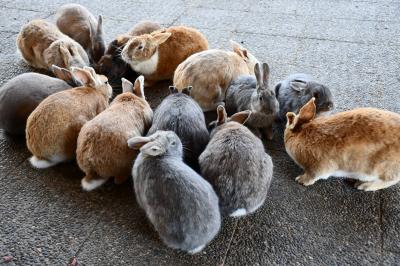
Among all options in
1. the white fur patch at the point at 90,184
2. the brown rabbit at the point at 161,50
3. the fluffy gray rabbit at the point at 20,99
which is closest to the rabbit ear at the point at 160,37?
the brown rabbit at the point at 161,50

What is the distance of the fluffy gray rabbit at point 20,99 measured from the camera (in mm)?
2453

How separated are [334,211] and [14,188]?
5.78 feet

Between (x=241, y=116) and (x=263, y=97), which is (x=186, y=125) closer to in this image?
(x=241, y=116)

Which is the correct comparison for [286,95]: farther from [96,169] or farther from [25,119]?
[25,119]

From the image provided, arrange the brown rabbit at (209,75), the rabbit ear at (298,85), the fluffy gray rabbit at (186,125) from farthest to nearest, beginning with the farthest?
the brown rabbit at (209,75), the rabbit ear at (298,85), the fluffy gray rabbit at (186,125)

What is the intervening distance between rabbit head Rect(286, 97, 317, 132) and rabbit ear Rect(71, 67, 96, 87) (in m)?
1.28

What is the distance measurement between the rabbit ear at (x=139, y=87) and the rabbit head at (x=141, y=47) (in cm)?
59

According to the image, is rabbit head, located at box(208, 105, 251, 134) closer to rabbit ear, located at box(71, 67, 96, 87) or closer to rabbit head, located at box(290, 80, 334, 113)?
rabbit head, located at box(290, 80, 334, 113)

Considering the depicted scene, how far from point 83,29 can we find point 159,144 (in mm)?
2131

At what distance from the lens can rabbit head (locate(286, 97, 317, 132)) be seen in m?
2.24

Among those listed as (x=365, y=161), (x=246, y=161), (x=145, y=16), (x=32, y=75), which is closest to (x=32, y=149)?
(x=32, y=75)

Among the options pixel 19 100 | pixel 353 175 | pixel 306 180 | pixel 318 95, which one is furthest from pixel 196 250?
pixel 19 100

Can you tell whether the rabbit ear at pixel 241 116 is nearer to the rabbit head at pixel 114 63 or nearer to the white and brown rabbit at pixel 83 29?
the rabbit head at pixel 114 63

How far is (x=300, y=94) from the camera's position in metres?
2.67
